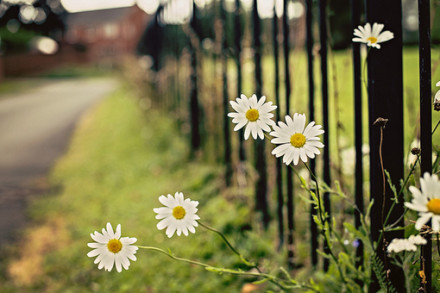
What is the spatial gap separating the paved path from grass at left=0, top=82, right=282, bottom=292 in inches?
7.1

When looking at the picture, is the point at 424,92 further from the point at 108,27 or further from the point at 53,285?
the point at 108,27

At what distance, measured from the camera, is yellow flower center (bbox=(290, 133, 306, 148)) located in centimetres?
98

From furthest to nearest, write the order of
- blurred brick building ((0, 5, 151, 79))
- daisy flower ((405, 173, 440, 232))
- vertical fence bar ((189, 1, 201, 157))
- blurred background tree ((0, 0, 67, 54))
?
blurred brick building ((0, 5, 151, 79))
blurred background tree ((0, 0, 67, 54))
vertical fence bar ((189, 1, 201, 157))
daisy flower ((405, 173, 440, 232))

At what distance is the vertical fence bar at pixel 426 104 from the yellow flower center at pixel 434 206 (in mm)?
385

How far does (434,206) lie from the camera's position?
0.80 metres

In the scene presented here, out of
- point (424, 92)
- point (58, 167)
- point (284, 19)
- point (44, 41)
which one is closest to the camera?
point (424, 92)

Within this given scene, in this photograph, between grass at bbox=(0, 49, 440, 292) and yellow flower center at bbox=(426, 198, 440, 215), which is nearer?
yellow flower center at bbox=(426, 198, 440, 215)

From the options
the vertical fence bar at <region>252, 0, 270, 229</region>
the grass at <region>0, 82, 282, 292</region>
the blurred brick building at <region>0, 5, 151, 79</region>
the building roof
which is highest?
the building roof

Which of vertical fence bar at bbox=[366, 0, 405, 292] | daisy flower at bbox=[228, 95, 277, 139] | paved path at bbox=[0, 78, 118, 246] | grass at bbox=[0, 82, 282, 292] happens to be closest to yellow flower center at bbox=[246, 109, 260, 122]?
daisy flower at bbox=[228, 95, 277, 139]

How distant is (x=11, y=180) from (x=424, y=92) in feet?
15.5

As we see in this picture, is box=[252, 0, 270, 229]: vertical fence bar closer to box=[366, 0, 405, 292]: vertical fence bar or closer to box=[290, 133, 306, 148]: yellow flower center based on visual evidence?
Result: box=[366, 0, 405, 292]: vertical fence bar

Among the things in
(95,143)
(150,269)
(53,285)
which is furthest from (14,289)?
(95,143)

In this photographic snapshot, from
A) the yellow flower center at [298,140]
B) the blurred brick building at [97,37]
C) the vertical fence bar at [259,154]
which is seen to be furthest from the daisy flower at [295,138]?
the blurred brick building at [97,37]

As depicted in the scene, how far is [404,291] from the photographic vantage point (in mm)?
1454
